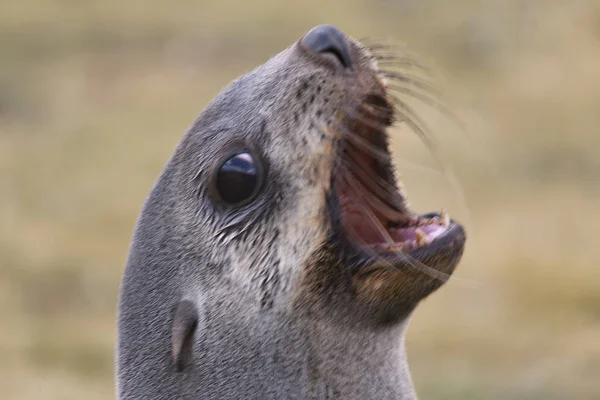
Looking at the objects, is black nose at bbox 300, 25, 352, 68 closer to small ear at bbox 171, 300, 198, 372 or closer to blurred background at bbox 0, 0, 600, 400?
small ear at bbox 171, 300, 198, 372

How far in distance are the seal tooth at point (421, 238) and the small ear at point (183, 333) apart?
2.06 ft

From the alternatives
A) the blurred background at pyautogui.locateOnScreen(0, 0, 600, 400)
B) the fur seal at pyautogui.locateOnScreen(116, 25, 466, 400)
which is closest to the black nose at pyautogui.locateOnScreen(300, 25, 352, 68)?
the fur seal at pyautogui.locateOnScreen(116, 25, 466, 400)

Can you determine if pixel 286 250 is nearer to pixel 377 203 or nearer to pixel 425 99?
pixel 377 203

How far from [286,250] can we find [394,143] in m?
0.60

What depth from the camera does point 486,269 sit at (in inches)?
440

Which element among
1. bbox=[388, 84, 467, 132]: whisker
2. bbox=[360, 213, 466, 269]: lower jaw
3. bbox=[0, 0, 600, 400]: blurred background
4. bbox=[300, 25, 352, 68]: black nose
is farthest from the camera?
bbox=[0, 0, 600, 400]: blurred background

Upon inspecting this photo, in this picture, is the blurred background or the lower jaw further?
the blurred background

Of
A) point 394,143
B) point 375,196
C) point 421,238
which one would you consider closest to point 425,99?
point 394,143

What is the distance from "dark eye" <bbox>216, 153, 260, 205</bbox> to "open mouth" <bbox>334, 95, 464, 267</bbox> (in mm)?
229

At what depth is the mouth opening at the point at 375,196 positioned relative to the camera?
127 inches

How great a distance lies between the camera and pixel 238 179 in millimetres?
3264

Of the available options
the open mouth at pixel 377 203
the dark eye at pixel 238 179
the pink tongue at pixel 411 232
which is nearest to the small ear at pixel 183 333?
the dark eye at pixel 238 179

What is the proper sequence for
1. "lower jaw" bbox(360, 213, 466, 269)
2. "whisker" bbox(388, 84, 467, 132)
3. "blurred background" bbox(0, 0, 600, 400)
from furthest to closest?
"blurred background" bbox(0, 0, 600, 400), "whisker" bbox(388, 84, 467, 132), "lower jaw" bbox(360, 213, 466, 269)

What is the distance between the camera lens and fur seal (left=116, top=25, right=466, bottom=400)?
3115 mm
